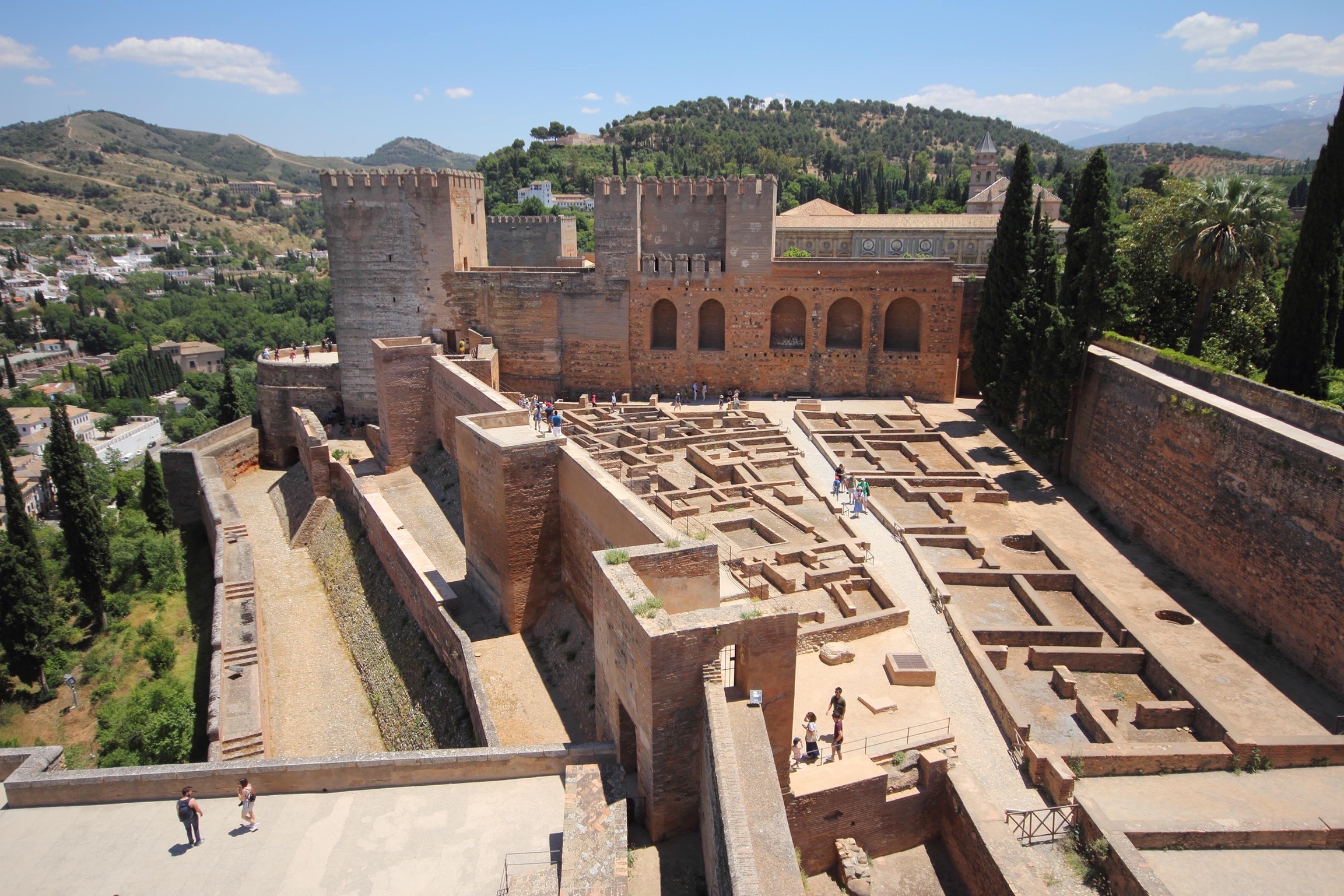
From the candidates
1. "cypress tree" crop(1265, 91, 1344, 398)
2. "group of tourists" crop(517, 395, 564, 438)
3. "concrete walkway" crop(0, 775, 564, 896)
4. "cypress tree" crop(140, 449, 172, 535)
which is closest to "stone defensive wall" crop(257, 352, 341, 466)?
"cypress tree" crop(140, 449, 172, 535)

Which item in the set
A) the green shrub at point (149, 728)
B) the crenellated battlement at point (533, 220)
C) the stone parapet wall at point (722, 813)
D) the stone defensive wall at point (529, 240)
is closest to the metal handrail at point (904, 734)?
the stone parapet wall at point (722, 813)

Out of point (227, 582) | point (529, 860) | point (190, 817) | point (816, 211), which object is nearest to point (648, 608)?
point (529, 860)

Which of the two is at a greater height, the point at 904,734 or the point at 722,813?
the point at 722,813

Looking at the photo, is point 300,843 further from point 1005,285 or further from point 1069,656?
point 1005,285

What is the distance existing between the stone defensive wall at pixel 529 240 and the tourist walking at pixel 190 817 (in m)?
26.3

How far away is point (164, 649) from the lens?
1903 centimetres

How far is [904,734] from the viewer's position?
11.1m

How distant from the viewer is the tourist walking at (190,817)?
28.1 feet

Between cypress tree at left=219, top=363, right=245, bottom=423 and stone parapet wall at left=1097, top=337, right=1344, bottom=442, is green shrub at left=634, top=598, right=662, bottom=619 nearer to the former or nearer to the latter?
stone parapet wall at left=1097, top=337, right=1344, bottom=442

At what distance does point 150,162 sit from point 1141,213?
21694 centimetres

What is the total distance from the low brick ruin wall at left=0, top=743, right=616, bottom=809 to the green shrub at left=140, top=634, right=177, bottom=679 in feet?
32.9

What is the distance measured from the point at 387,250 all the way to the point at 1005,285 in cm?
1831

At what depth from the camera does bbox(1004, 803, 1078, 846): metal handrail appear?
31.8ft

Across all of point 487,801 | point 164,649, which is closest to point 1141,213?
point 487,801
